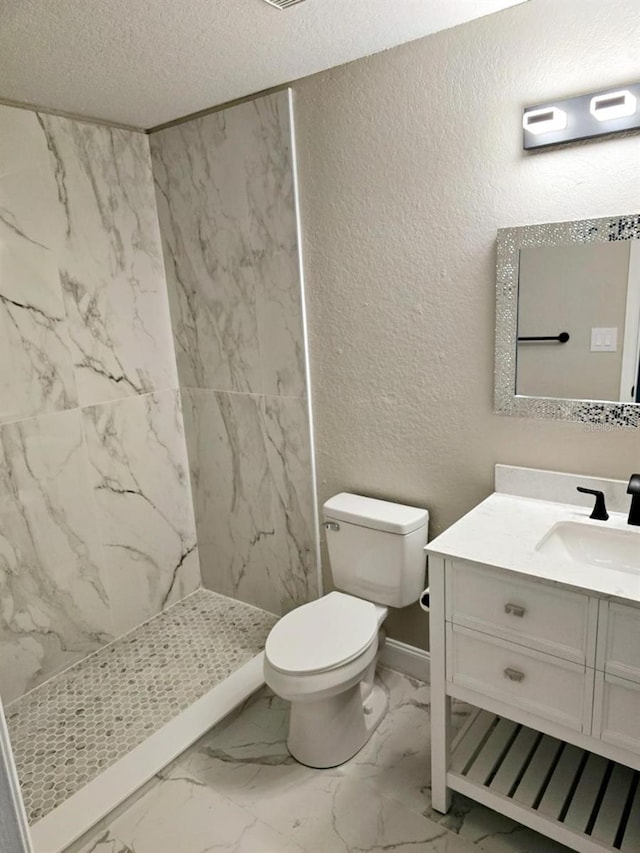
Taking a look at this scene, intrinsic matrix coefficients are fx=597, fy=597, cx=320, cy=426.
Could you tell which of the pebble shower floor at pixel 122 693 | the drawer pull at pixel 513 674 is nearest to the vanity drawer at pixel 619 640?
the drawer pull at pixel 513 674

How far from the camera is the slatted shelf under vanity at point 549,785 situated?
1549mm

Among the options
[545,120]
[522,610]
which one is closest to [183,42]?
[545,120]

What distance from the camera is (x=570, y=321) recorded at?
176cm

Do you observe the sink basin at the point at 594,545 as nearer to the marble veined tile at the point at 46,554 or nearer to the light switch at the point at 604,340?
the light switch at the point at 604,340

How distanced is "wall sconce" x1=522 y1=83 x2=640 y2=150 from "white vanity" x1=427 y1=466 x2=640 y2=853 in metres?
0.97

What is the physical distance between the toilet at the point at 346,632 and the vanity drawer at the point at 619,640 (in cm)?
77

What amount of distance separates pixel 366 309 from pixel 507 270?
540 mm

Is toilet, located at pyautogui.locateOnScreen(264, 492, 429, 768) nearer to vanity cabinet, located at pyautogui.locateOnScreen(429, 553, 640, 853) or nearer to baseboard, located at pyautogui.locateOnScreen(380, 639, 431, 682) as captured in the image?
baseboard, located at pyautogui.locateOnScreen(380, 639, 431, 682)

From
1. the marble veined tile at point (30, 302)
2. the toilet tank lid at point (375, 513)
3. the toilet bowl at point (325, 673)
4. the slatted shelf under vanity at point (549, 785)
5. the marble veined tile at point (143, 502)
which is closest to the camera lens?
the slatted shelf under vanity at point (549, 785)

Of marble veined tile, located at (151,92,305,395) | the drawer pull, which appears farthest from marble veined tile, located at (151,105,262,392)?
the drawer pull

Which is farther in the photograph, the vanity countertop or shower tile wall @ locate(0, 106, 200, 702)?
shower tile wall @ locate(0, 106, 200, 702)

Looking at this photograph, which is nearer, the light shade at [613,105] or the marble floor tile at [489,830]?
the light shade at [613,105]

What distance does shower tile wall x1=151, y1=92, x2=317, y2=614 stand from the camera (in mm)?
2336

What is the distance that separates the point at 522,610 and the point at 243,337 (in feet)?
5.22
